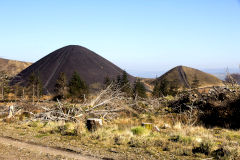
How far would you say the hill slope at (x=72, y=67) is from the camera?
43.7 metres

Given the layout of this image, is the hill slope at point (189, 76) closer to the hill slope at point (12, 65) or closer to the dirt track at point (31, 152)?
the hill slope at point (12, 65)

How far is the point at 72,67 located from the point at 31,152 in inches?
1653

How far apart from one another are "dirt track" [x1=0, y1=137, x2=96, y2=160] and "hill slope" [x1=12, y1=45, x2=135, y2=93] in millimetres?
34586

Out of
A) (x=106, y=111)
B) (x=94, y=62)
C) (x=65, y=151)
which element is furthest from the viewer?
(x=94, y=62)

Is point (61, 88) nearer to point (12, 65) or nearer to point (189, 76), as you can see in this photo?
point (189, 76)

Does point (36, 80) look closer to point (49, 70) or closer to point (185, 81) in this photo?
point (49, 70)

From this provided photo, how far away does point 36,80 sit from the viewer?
3284 cm

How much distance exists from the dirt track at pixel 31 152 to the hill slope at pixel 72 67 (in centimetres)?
3459

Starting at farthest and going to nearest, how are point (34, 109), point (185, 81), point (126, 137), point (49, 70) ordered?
point (185, 81)
point (49, 70)
point (34, 109)
point (126, 137)

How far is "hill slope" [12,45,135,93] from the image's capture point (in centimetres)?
4372

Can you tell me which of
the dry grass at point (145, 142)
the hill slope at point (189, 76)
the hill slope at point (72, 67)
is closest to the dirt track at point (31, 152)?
the dry grass at point (145, 142)

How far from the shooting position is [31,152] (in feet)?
19.2

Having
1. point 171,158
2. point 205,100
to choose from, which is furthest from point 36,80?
point 171,158

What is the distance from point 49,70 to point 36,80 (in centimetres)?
1302
